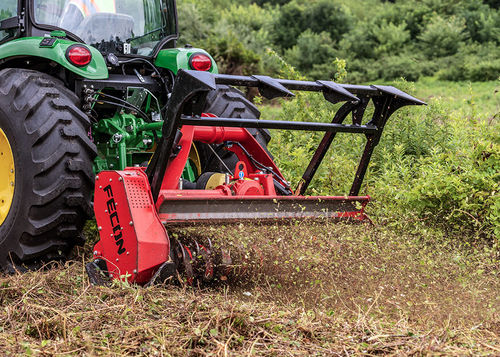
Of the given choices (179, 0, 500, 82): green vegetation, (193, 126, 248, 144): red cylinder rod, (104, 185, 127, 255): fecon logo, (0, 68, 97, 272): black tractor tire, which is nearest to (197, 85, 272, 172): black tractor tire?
(193, 126, 248, 144): red cylinder rod

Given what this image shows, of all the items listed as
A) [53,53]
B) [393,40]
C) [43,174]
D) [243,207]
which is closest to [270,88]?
[243,207]

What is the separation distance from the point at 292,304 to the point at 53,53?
2.12 m

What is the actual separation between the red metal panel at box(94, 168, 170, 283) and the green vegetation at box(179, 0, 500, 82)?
13.0 m

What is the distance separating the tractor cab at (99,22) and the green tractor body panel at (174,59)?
0.11m

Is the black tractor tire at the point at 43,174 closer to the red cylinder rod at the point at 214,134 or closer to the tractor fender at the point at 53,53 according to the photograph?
the tractor fender at the point at 53,53

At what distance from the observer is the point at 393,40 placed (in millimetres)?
21547

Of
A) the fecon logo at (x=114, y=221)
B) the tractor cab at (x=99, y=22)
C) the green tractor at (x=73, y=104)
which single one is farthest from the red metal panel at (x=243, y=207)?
the tractor cab at (x=99, y=22)

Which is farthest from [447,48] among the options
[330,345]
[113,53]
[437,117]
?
[330,345]

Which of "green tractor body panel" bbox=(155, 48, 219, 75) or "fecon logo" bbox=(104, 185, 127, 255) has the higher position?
"green tractor body panel" bbox=(155, 48, 219, 75)

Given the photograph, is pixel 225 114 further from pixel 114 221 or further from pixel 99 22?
pixel 114 221

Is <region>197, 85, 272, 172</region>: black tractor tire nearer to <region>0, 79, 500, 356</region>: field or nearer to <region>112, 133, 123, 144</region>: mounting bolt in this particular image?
<region>112, 133, 123, 144</region>: mounting bolt

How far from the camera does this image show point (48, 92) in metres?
3.64

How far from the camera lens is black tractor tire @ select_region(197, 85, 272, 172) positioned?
4.36 m

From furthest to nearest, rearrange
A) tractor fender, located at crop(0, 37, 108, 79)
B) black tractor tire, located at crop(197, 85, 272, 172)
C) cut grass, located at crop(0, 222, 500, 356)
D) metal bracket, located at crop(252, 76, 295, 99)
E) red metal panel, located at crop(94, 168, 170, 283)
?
black tractor tire, located at crop(197, 85, 272, 172) < tractor fender, located at crop(0, 37, 108, 79) < metal bracket, located at crop(252, 76, 295, 99) < red metal panel, located at crop(94, 168, 170, 283) < cut grass, located at crop(0, 222, 500, 356)
